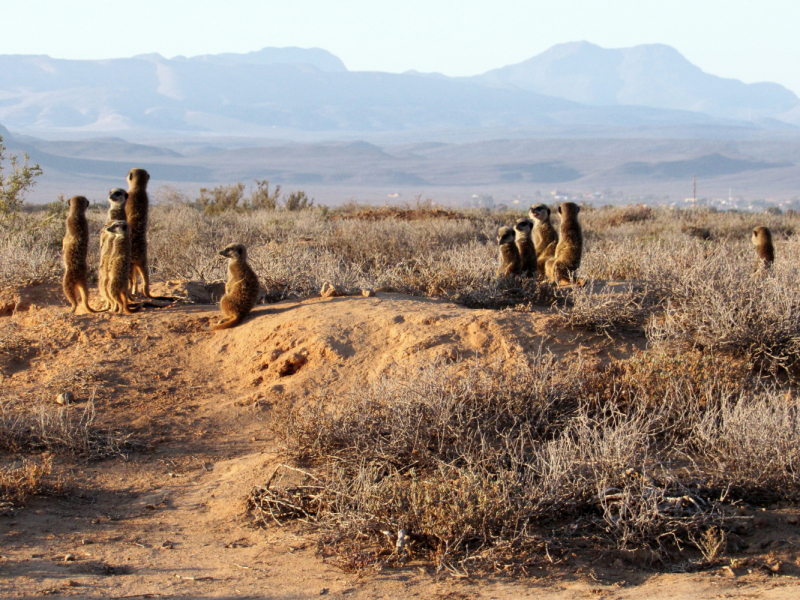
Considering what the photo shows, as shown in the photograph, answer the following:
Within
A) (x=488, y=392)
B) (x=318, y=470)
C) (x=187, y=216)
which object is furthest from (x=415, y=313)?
(x=187, y=216)

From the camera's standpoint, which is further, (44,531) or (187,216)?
(187,216)

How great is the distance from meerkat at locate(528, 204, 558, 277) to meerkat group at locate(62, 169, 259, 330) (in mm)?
3799

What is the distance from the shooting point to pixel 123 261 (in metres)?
7.37

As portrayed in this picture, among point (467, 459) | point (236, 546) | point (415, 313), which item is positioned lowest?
point (236, 546)

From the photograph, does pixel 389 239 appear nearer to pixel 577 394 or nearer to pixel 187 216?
pixel 187 216

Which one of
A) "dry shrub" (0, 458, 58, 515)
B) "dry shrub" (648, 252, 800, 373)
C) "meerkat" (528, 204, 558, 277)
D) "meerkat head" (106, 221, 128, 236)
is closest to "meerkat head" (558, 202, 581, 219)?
"meerkat" (528, 204, 558, 277)

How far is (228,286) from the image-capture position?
7203 millimetres

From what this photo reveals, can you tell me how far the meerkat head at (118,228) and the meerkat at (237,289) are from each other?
3.41ft

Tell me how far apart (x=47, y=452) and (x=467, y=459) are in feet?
9.87

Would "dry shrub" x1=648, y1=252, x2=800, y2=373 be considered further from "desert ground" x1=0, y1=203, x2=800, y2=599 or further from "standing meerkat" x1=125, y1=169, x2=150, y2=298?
"standing meerkat" x1=125, y1=169, x2=150, y2=298

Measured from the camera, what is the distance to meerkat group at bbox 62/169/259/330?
7188 mm

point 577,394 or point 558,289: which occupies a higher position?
point 558,289

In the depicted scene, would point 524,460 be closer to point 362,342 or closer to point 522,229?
point 362,342

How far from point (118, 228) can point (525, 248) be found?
4.36 m
